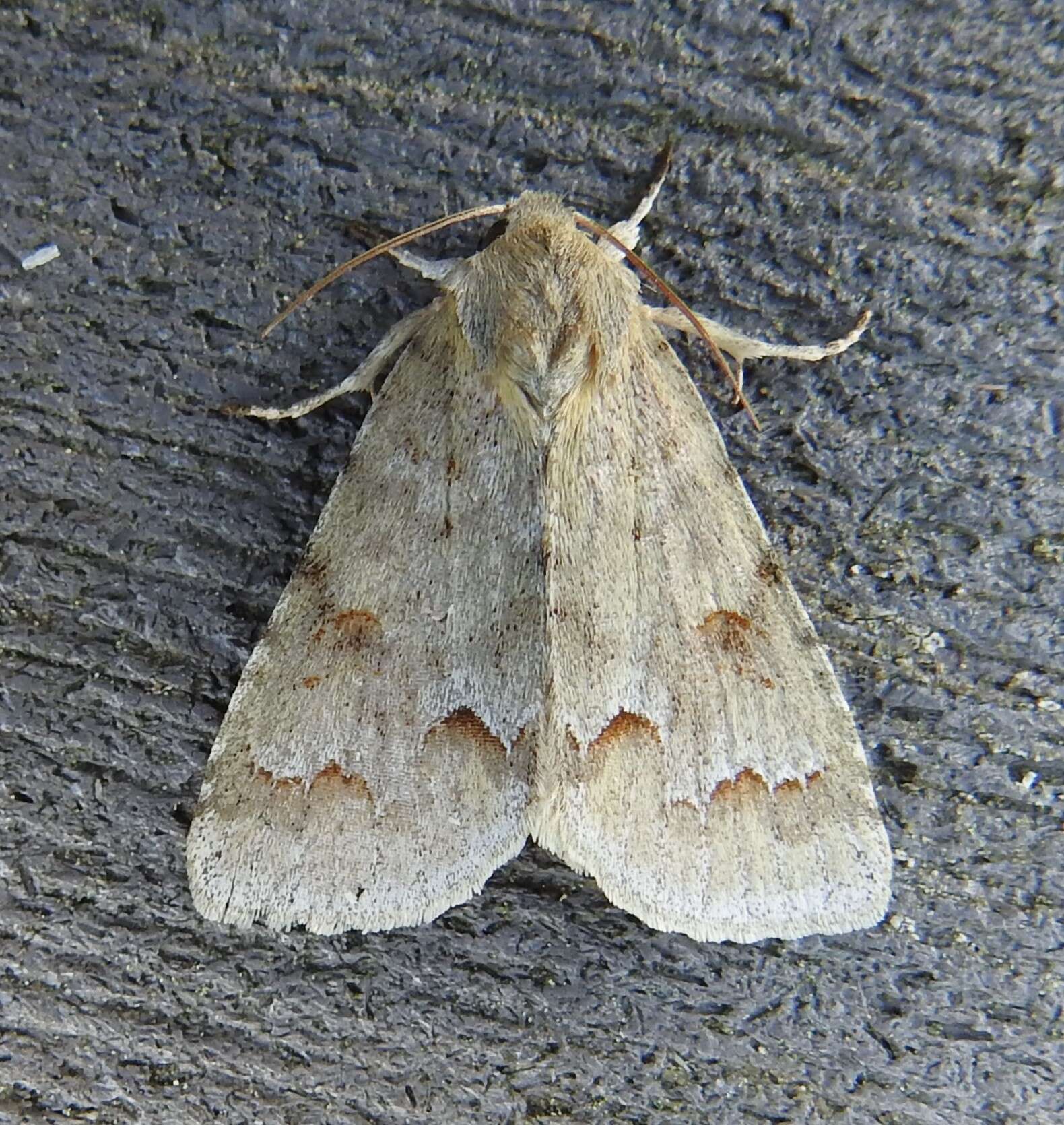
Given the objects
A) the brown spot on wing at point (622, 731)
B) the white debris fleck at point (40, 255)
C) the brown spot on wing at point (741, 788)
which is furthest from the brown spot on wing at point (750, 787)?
the white debris fleck at point (40, 255)

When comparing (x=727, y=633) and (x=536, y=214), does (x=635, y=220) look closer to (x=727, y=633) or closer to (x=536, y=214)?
(x=536, y=214)

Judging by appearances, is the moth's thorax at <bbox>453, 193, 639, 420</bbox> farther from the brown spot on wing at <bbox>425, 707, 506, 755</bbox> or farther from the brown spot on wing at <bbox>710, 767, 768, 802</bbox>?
the brown spot on wing at <bbox>710, 767, 768, 802</bbox>

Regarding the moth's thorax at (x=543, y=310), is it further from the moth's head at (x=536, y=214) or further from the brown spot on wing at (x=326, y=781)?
the brown spot on wing at (x=326, y=781)

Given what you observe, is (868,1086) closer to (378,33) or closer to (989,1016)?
(989,1016)

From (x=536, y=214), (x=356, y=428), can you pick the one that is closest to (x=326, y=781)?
(x=356, y=428)

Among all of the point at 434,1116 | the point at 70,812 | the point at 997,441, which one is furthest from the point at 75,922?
the point at 997,441
